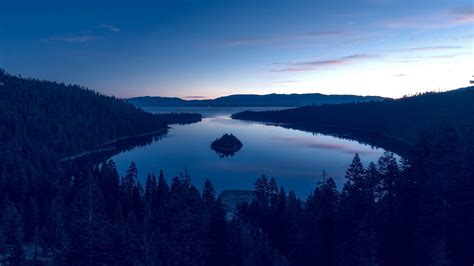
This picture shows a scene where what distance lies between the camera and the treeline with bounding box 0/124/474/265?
28609mm

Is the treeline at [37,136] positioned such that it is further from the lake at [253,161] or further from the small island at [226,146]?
the small island at [226,146]

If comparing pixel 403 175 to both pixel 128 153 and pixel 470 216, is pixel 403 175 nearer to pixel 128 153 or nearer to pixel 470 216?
pixel 470 216

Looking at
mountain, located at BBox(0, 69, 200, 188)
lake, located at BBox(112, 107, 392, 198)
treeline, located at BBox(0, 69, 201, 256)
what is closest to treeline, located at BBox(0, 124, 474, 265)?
treeline, located at BBox(0, 69, 201, 256)

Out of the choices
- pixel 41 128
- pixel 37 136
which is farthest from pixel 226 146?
pixel 41 128

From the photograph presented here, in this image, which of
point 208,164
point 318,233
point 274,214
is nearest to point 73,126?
point 208,164

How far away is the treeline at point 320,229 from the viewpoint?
93.9ft

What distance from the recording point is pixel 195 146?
521 ft

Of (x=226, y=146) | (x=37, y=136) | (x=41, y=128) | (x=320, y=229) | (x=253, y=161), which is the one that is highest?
(x=41, y=128)

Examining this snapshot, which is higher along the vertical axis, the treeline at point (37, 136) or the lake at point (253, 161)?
the treeline at point (37, 136)

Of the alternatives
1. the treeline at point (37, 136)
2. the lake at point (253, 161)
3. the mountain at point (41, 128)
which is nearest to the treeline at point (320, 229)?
the treeline at point (37, 136)

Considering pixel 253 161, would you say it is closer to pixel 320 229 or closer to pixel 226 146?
pixel 226 146

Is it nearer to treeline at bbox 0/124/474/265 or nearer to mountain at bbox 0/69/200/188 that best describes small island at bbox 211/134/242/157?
mountain at bbox 0/69/200/188

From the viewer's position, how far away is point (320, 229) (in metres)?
37.2

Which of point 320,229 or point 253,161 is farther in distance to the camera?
point 253,161
